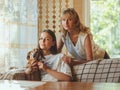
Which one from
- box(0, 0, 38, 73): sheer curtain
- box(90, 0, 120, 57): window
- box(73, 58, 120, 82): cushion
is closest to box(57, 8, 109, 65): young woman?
box(73, 58, 120, 82): cushion

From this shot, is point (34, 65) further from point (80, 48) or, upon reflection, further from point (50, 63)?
point (80, 48)

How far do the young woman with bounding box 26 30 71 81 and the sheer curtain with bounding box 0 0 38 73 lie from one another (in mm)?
950

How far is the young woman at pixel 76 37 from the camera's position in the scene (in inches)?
93.7

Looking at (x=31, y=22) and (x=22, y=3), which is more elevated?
(x=22, y=3)

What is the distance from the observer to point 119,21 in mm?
3916

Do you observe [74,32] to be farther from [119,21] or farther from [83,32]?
[119,21]

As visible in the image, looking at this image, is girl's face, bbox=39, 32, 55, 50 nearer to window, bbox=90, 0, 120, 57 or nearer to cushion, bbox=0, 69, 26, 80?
cushion, bbox=0, 69, 26, 80

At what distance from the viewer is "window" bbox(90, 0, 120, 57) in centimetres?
392

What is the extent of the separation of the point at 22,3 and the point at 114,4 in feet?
4.35

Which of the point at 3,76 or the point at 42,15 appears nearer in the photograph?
the point at 3,76

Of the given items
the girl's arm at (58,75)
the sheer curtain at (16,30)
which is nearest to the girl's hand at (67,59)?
the girl's arm at (58,75)

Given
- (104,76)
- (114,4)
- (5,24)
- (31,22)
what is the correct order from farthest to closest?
(114,4)
(31,22)
(5,24)
(104,76)

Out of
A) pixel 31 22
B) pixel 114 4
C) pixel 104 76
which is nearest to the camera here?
pixel 104 76

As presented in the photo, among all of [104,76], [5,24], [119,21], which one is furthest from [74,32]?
[119,21]
